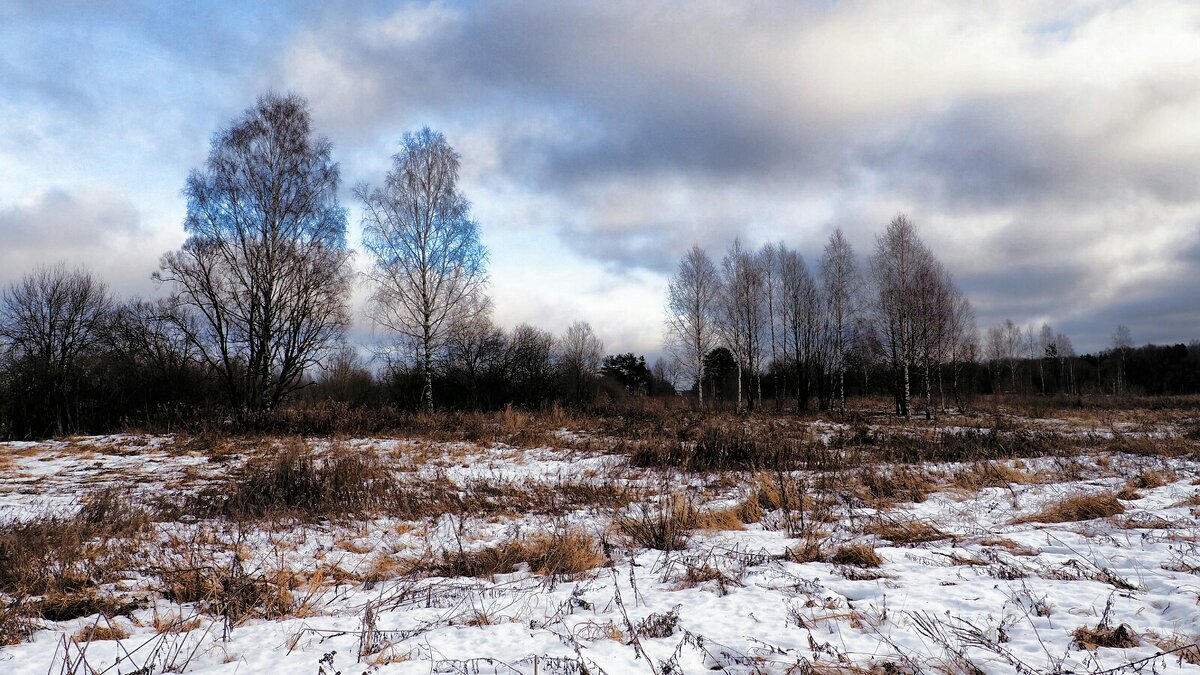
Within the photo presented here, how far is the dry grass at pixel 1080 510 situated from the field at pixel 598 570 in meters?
0.03

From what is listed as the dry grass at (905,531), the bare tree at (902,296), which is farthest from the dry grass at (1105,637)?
the bare tree at (902,296)

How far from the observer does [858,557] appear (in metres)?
4.58

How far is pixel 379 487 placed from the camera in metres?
7.46

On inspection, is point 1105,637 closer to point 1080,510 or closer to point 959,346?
point 1080,510

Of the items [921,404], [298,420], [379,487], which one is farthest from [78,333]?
[921,404]

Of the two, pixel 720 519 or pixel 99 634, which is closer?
pixel 99 634

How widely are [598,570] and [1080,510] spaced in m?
5.52

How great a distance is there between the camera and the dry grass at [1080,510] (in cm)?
601

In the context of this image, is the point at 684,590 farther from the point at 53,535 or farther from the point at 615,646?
the point at 53,535

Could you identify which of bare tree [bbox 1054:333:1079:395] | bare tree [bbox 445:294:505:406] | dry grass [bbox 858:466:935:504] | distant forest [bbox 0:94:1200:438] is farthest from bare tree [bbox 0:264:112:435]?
bare tree [bbox 1054:333:1079:395]

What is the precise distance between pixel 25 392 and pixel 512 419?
637 inches

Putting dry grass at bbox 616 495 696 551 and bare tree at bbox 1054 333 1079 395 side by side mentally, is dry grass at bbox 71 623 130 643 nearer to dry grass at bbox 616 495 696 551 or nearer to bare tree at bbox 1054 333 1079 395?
dry grass at bbox 616 495 696 551

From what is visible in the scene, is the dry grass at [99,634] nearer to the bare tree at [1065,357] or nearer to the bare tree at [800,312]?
the bare tree at [800,312]

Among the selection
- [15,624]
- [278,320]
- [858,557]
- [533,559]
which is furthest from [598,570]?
[278,320]
